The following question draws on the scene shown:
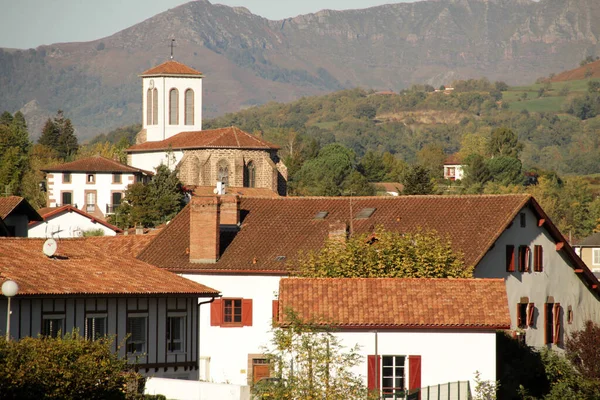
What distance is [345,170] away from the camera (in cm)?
17200

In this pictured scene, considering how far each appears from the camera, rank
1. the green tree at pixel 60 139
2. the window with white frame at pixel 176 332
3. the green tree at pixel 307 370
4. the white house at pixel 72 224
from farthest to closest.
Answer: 1. the green tree at pixel 60 139
2. the white house at pixel 72 224
3. the window with white frame at pixel 176 332
4. the green tree at pixel 307 370

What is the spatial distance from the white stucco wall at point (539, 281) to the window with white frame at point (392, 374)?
1137cm

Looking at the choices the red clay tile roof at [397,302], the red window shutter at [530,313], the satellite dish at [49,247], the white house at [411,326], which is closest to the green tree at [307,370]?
the white house at [411,326]

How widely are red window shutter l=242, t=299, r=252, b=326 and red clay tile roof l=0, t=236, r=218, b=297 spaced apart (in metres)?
8.96

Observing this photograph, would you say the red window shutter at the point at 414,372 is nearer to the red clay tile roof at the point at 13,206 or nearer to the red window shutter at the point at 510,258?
the red window shutter at the point at 510,258

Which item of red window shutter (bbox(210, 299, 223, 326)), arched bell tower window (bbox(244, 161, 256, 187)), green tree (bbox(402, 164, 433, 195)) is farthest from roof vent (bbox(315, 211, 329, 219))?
arched bell tower window (bbox(244, 161, 256, 187))

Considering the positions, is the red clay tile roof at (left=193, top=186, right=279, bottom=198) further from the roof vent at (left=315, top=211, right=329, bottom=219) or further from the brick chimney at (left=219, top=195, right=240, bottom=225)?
the brick chimney at (left=219, top=195, right=240, bottom=225)

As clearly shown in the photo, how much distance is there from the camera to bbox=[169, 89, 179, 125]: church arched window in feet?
462

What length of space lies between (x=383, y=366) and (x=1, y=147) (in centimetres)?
11872

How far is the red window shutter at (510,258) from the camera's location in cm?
4500

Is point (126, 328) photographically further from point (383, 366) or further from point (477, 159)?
point (477, 159)

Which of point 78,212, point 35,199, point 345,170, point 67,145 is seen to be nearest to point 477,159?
point 345,170

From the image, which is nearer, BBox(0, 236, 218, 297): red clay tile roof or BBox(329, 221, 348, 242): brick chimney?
BBox(0, 236, 218, 297): red clay tile roof

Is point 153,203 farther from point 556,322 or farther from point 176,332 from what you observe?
point 176,332
